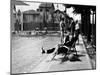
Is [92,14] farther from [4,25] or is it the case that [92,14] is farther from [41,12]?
[4,25]

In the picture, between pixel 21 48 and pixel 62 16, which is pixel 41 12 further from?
pixel 21 48

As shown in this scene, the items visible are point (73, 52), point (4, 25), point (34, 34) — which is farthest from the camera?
point (73, 52)

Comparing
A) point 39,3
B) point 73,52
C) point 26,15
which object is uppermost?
point 39,3

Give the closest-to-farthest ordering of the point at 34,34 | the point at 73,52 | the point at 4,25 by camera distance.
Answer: the point at 4,25 < the point at 34,34 < the point at 73,52

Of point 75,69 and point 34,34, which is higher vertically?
point 34,34

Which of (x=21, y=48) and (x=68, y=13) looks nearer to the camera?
(x=21, y=48)

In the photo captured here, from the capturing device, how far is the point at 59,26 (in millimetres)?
2420

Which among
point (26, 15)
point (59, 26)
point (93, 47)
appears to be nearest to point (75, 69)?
point (93, 47)

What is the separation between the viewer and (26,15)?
2281mm

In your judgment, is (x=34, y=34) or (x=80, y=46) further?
(x=80, y=46)

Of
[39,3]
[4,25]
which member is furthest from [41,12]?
[4,25]

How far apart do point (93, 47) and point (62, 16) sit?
0.68m

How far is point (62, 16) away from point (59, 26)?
0.51 ft

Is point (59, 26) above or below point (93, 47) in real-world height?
above
